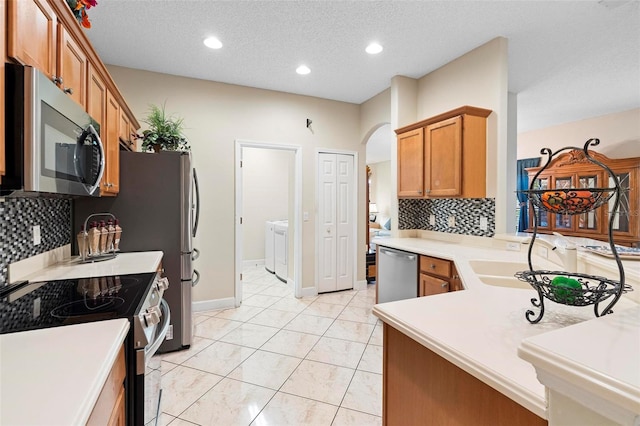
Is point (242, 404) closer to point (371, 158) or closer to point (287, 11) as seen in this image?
point (287, 11)

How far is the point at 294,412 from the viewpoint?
1.87 m

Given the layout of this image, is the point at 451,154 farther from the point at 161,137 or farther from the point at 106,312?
the point at 106,312

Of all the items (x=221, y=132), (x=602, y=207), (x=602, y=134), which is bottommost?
(x=602, y=207)

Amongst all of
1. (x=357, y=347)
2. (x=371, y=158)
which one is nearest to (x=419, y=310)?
(x=357, y=347)

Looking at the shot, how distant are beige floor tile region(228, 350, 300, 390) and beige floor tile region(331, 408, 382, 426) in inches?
20.3

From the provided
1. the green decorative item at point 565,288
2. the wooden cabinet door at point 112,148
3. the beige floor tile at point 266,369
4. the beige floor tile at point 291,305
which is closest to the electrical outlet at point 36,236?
the wooden cabinet door at point 112,148

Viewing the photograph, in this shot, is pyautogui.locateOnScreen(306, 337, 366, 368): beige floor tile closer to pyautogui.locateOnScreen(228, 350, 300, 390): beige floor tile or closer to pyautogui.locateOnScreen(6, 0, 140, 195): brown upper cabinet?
pyautogui.locateOnScreen(228, 350, 300, 390): beige floor tile

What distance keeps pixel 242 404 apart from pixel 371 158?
27.5ft

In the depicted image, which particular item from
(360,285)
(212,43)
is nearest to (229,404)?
(360,285)

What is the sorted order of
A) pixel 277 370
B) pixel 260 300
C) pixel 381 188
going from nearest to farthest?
pixel 277 370 < pixel 260 300 < pixel 381 188

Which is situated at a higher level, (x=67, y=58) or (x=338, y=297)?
(x=67, y=58)

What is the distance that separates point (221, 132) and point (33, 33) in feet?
8.40

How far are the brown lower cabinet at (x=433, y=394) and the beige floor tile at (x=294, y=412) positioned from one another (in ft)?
2.71

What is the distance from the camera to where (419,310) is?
3.65ft
